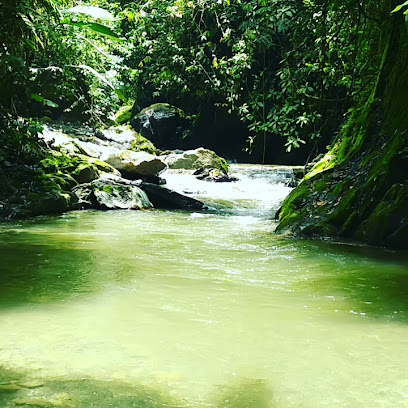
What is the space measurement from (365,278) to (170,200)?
6364 millimetres

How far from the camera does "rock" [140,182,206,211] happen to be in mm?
9164

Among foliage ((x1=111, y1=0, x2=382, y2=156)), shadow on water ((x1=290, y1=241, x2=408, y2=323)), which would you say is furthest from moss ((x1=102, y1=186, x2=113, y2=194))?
shadow on water ((x1=290, y1=241, x2=408, y2=323))

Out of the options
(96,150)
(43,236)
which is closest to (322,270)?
(43,236)

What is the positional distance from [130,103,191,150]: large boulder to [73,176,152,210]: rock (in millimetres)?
10418

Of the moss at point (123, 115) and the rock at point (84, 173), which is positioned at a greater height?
the moss at point (123, 115)

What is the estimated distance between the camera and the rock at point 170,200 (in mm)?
9164

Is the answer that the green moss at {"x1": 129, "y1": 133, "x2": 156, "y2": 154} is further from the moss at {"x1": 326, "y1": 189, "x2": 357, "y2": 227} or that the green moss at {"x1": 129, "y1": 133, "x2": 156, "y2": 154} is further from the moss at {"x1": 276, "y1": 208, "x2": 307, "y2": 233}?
the moss at {"x1": 326, "y1": 189, "x2": 357, "y2": 227}

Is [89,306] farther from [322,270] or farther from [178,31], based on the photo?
[178,31]

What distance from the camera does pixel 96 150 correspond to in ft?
41.6

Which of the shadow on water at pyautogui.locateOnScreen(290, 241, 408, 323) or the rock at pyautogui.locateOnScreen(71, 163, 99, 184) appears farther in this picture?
the rock at pyautogui.locateOnScreen(71, 163, 99, 184)

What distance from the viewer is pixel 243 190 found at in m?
11.8

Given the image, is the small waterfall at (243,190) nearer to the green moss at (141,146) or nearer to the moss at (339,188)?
the green moss at (141,146)

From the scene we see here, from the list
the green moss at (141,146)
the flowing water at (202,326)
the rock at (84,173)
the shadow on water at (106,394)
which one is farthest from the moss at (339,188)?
the green moss at (141,146)

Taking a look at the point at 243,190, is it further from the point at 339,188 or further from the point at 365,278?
the point at 365,278
